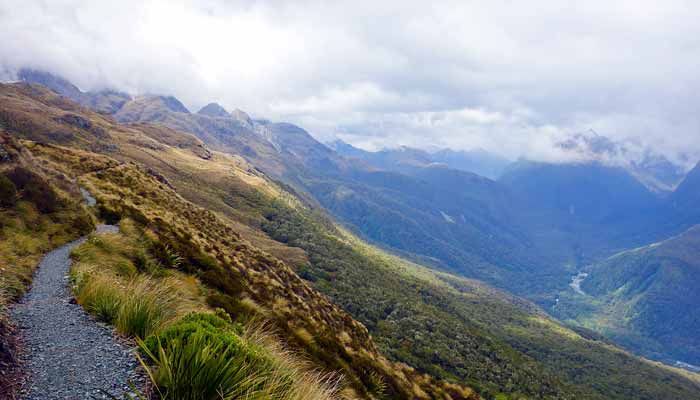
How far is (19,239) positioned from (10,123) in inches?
5069

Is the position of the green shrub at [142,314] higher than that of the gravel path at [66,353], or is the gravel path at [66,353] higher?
the green shrub at [142,314]

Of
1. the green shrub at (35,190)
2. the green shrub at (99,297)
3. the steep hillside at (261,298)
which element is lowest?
the steep hillside at (261,298)

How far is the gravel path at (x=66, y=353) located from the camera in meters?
6.11

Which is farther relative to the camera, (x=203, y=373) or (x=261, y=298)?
(x=261, y=298)

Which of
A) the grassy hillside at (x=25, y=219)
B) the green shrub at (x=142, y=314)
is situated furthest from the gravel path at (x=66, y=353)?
the grassy hillside at (x=25, y=219)

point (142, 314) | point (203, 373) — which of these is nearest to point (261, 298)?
point (142, 314)

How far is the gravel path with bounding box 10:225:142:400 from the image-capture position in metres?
6.11

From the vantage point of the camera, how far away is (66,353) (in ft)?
24.3

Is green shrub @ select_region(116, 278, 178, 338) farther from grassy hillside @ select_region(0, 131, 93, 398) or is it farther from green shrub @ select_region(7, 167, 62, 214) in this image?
green shrub @ select_region(7, 167, 62, 214)

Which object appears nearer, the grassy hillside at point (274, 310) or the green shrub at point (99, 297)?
the green shrub at point (99, 297)

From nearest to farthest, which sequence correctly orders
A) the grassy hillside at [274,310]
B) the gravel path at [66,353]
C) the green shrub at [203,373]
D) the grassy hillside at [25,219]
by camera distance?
the green shrub at [203,373] < the gravel path at [66,353] < the grassy hillside at [25,219] < the grassy hillside at [274,310]

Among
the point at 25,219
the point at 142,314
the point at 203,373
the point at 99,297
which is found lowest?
the point at 25,219

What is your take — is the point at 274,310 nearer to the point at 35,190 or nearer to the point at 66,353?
the point at 66,353

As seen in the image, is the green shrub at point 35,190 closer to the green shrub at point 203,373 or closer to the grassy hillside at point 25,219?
the grassy hillside at point 25,219
